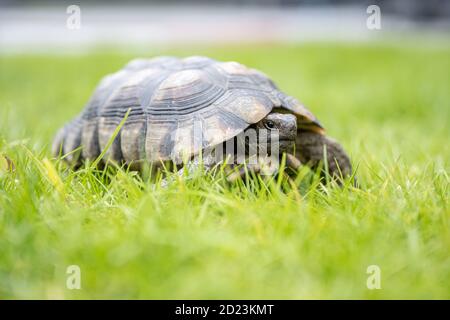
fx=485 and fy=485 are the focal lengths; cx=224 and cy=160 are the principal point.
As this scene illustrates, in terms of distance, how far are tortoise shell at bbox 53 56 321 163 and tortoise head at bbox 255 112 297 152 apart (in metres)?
0.05

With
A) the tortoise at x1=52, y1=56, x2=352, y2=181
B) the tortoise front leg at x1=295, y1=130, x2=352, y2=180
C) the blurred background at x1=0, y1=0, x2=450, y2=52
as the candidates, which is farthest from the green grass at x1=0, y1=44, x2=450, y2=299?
the blurred background at x1=0, y1=0, x2=450, y2=52

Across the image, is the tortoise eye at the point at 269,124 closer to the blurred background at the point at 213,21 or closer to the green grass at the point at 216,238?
the green grass at the point at 216,238

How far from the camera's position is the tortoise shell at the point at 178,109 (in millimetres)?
2426

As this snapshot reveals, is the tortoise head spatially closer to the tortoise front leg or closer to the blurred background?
the tortoise front leg

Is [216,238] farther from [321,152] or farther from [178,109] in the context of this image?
[321,152]

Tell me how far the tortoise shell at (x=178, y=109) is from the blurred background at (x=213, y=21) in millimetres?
10786

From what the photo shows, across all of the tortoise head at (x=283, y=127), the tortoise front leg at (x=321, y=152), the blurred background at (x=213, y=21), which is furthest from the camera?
the blurred background at (x=213, y=21)

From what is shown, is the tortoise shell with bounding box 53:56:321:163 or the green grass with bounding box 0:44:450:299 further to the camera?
the tortoise shell with bounding box 53:56:321:163

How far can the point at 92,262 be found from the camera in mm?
1558

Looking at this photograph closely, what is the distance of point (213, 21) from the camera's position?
16.8 meters

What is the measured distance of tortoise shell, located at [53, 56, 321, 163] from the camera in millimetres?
2426

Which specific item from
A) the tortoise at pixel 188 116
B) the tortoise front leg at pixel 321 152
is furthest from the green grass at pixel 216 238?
the tortoise at pixel 188 116

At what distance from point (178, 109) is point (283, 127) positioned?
56 centimetres
